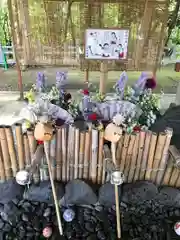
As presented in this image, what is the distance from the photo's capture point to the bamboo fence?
163 cm

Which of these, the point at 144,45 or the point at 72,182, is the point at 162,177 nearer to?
the point at 72,182

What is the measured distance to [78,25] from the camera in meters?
3.38

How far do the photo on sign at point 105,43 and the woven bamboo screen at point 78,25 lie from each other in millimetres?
440

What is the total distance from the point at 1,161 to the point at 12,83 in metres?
2.79

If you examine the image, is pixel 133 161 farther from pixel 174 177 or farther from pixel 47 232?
pixel 47 232

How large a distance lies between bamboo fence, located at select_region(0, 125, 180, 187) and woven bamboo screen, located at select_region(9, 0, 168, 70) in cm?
201

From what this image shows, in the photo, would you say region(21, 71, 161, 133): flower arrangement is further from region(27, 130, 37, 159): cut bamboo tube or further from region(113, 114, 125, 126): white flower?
region(27, 130, 37, 159): cut bamboo tube

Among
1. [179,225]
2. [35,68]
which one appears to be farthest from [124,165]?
[35,68]

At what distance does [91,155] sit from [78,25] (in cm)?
227

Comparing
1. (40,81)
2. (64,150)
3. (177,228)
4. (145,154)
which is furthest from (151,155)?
(40,81)

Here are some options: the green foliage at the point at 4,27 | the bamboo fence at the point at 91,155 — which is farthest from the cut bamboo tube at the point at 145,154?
the green foliage at the point at 4,27

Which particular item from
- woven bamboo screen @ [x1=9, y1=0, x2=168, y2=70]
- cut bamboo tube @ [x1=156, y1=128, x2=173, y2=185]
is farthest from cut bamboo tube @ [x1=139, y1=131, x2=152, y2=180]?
woven bamboo screen @ [x1=9, y1=0, x2=168, y2=70]

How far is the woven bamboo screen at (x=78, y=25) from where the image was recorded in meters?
3.21

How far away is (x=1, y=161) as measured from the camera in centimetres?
179
